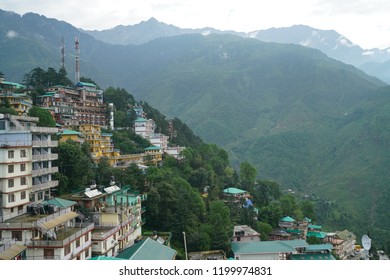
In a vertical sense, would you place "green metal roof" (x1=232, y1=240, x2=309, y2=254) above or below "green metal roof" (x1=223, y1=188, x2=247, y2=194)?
below

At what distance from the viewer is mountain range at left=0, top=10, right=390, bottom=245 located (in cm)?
3250

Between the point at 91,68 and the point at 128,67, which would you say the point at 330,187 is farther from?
the point at 128,67

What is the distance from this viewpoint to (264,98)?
69.9 meters

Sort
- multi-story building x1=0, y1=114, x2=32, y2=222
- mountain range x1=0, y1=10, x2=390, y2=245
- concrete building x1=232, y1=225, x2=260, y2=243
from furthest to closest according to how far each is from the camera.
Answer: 1. mountain range x1=0, y1=10, x2=390, y2=245
2. concrete building x1=232, y1=225, x2=260, y2=243
3. multi-story building x1=0, y1=114, x2=32, y2=222

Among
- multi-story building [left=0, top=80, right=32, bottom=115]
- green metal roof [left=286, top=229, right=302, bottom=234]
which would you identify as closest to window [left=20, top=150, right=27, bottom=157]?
multi-story building [left=0, top=80, right=32, bottom=115]

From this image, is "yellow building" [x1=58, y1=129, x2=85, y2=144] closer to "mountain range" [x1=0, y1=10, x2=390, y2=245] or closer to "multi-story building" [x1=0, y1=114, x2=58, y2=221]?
"multi-story building" [x1=0, y1=114, x2=58, y2=221]

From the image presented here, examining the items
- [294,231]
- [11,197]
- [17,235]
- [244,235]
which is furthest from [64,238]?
[294,231]

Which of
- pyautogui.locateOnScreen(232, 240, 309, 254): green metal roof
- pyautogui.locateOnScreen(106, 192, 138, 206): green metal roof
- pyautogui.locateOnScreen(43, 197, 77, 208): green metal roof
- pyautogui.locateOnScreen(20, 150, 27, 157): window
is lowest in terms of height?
pyautogui.locateOnScreen(232, 240, 309, 254): green metal roof

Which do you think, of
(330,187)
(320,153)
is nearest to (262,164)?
(320,153)

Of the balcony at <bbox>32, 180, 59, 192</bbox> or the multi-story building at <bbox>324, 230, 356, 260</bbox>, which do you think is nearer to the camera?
the balcony at <bbox>32, 180, 59, 192</bbox>

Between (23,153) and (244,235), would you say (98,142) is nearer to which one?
(244,235)

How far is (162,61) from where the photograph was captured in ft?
314

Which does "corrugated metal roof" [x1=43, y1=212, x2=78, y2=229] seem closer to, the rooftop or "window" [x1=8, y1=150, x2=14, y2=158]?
"window" [x1=8, y1=150, x2=14, y2=158]

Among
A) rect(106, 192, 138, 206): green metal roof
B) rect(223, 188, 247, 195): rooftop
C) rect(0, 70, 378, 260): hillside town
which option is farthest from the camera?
rect(223, 188, 247, 195): rooftop
